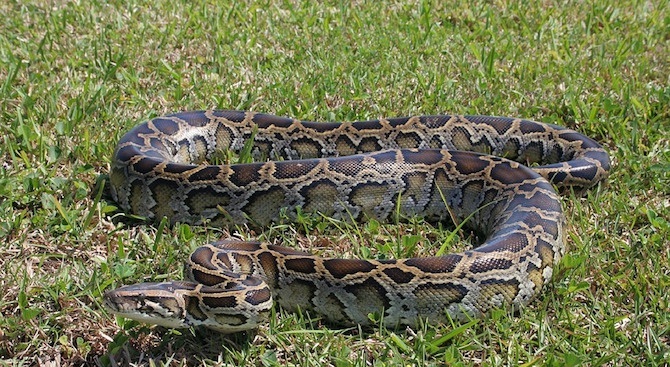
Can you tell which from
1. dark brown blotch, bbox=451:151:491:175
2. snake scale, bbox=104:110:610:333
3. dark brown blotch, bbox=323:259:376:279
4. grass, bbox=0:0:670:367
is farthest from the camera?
dark brown blotch, bbox=451:151:491:175

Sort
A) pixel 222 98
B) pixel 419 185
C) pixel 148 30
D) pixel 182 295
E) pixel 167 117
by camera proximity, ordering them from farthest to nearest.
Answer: pixel 148 30 < pixel 222 98 < pixel 167 117 < pixel 419 185 < pixel 182 295

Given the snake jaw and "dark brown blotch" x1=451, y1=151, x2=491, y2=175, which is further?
"dark brown blotch" x1=451, y1=151, x2=491, y2=175

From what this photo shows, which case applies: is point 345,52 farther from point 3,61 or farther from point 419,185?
point 3,61

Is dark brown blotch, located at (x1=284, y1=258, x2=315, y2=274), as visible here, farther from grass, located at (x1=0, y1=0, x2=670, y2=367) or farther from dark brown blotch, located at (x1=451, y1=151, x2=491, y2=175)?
dark brown blotch, located at (x1=451, y1=151, x2=491, y2=175)

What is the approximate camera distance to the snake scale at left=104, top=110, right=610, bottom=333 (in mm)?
5723

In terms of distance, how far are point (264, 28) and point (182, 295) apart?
6690 millimetres

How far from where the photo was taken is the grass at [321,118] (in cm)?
556

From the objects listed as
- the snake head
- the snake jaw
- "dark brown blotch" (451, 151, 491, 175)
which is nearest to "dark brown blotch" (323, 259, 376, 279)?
the snake head

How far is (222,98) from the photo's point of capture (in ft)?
30.3

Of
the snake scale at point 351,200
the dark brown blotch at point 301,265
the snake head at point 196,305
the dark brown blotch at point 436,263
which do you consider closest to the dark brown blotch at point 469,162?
the snake scale at point 351,200

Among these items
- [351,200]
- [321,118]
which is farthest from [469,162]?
[321,118]

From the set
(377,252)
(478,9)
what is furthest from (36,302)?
(478,9)

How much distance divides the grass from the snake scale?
20cm

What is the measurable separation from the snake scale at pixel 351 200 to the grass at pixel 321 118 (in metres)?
0.20
